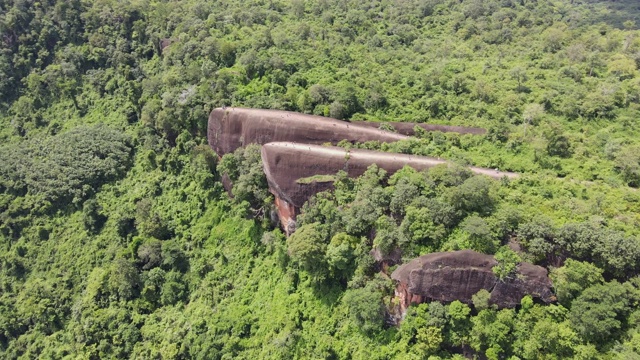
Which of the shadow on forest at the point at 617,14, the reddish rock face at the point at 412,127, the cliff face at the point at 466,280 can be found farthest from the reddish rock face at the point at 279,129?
the shadow on forest at the point at 617,14

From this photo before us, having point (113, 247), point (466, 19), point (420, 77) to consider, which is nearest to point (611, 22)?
point (466, 19)

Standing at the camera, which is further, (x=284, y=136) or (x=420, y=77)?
(x=420, y=77)

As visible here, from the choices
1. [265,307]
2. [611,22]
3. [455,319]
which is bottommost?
[265,307]

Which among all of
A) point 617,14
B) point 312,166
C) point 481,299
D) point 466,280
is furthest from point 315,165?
point 617,14

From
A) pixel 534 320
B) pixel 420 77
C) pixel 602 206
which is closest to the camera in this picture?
pixel 534 320

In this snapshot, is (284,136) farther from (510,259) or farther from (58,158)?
(58,158)

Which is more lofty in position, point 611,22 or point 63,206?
point 611,22
